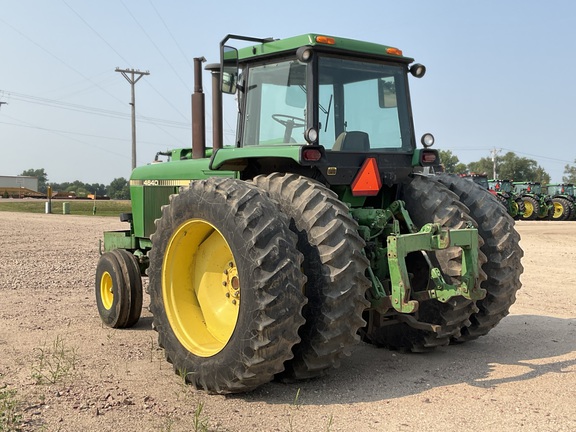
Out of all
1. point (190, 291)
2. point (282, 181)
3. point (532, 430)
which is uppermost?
point (282, 181)

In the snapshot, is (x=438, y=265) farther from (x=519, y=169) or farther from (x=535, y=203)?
(x=519, y=169)

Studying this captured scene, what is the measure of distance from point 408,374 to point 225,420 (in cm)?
179

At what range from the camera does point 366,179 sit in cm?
530

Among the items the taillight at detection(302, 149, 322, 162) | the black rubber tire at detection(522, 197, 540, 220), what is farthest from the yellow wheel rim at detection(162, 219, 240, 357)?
the black rubber tire at detection(522, 197, 540, 220)

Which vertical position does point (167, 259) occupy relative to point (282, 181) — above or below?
below

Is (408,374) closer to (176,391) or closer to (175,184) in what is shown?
(176,391)

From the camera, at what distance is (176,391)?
470 centimetres

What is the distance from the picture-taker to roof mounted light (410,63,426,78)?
593 centimetres

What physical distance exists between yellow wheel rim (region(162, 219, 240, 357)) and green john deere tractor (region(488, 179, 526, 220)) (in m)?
26.4

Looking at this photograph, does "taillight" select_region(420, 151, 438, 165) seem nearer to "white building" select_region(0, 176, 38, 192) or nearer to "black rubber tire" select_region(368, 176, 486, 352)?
"black rubber tire" select_region(368, 176, 486, 352)

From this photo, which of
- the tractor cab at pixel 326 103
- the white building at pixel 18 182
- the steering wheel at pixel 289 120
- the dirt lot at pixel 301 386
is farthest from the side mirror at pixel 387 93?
the white building at pixel 18 182

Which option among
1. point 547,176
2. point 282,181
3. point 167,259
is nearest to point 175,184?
point 167,259

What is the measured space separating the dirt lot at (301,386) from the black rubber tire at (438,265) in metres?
0.20

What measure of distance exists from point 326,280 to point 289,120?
164cm
